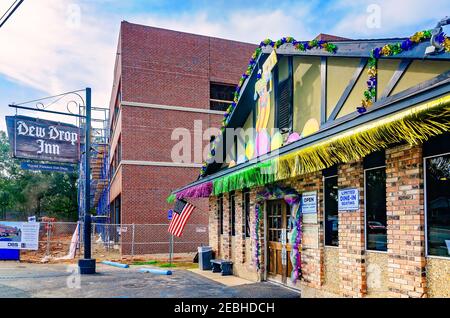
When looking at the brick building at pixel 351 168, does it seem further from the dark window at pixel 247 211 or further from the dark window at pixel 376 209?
the dark window at pixel 247 211

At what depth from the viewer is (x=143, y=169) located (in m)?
22.6

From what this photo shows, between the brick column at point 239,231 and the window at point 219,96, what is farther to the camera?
the window at point 219,96

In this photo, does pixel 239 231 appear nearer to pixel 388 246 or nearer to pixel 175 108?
pixel 388 246

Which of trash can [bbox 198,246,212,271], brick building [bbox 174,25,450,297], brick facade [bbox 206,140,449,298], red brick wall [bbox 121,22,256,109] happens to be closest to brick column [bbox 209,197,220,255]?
trash can [bbox 198,246,212,271]

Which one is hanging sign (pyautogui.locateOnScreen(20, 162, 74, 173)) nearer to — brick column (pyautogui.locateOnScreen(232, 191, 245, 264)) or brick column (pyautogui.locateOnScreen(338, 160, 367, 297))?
brick column (pyautogui.locateOnScreen(232, 191, 245, 264))

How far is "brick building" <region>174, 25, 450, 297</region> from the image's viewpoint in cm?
551

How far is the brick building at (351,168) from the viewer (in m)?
5.51

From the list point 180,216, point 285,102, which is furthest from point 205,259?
point 285,102

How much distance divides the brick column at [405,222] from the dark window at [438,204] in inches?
3.5

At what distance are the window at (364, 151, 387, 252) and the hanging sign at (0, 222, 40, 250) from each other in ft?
49.4

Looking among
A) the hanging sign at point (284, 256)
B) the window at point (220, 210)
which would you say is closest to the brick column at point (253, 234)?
the hanging sign at point (284, 256)

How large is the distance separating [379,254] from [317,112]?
3091 millimetres

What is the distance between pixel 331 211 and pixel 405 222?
7.12ft

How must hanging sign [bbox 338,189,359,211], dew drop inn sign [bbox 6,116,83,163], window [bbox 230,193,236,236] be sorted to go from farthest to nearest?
dew drop inn sign [bbox 6,116,83,163] < window [bbox 230,193,236,236] < hanging sign [bbox 338,189,359,211]
